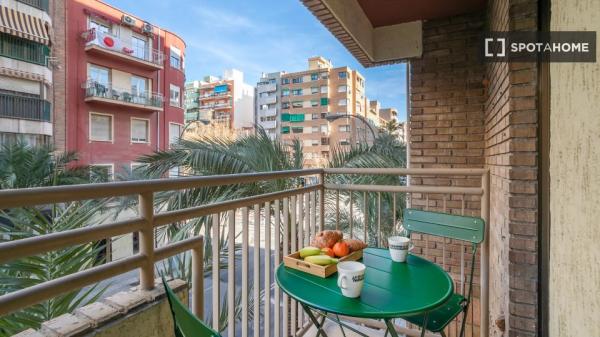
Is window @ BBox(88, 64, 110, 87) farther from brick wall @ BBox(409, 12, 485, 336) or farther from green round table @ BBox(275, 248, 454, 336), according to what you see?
green round table @ BBox(275, 248, 454, 336)

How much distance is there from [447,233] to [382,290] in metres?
0.84

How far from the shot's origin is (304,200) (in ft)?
7.70

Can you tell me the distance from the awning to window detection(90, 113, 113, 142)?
3.44 m

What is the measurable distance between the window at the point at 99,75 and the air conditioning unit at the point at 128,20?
2.54m

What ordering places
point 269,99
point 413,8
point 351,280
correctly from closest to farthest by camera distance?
point 351,280
point 413,8
point 269,99

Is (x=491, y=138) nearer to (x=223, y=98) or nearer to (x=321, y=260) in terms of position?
(x=321, y=260)

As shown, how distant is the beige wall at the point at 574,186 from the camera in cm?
123

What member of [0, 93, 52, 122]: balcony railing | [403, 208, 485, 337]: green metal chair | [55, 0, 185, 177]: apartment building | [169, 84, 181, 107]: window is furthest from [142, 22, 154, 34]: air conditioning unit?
[403, 208, 485, 337]: green metal chair

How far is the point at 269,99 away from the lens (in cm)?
4141

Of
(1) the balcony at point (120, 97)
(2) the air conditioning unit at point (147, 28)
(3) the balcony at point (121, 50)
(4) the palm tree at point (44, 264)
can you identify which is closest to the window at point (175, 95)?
(1) the balcony at point (120, 97)

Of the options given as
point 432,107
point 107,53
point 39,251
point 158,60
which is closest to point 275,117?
point 158,60

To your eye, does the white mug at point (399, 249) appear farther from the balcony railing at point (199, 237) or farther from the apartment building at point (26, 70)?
the apartment building at point (26, 70)

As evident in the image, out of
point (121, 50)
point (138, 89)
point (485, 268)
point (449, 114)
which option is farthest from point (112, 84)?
point (485, 268)

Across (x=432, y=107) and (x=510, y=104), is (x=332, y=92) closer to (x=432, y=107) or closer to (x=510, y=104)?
(x=432, y=107)
